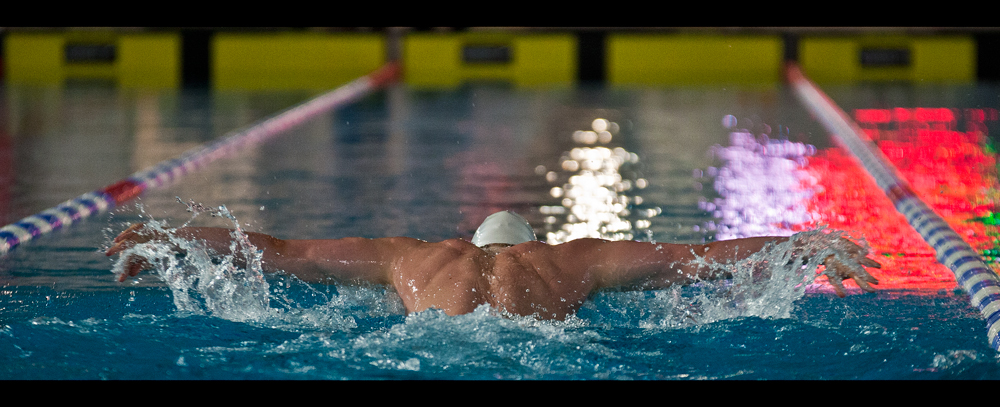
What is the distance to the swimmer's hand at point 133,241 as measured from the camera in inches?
102

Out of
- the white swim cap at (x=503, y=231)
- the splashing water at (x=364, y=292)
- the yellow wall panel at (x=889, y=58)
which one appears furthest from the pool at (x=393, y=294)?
the yellow wall panel at (x=889, y=58)

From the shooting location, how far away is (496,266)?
8.09ft

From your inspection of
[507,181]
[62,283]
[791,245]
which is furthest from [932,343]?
[507,181]

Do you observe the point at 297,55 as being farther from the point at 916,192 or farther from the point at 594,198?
the point at 916,192

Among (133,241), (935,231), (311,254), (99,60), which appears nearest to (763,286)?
(311,254)

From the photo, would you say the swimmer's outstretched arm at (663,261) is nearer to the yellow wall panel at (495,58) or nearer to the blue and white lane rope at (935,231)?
the blue and white lane rope at (935,231)

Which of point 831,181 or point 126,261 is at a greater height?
point 831,181

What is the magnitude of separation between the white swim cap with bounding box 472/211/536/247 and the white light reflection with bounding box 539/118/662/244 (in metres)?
0.84

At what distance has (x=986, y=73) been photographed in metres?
11.9

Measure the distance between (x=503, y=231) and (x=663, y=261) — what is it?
48 centimetres

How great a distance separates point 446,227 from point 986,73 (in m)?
10.0

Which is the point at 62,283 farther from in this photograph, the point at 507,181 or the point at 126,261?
the point at 507,181

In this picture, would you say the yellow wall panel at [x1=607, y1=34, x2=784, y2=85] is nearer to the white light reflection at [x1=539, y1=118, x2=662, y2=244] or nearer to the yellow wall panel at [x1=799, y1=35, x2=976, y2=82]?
the yellow wall panel at [x1=799, y1=35, x2=976, y2=82]

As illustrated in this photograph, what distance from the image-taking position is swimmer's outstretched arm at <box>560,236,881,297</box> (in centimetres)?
257
